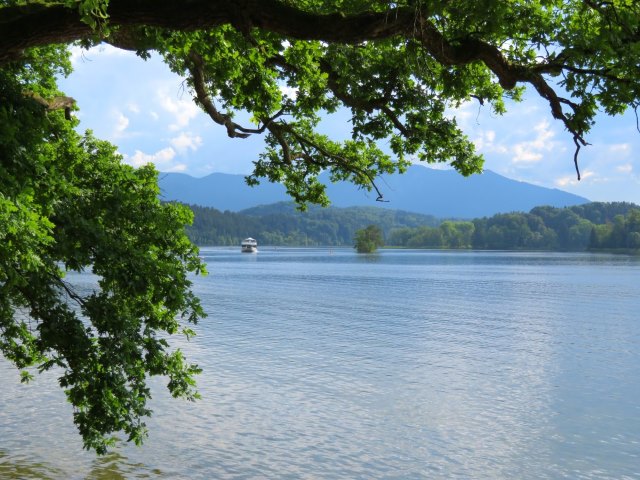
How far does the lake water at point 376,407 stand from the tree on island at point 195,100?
4179mm

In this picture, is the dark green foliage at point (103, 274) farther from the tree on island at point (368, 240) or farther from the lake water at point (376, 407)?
the tree on island at point (368, 240)

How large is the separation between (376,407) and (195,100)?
11352mm

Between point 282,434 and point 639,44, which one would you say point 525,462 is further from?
point 639,44

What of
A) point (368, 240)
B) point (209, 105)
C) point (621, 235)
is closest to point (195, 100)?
point (209, 105)

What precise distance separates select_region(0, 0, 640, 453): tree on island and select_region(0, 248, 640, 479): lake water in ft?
13.7

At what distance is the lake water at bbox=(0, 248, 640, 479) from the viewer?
15250 mm

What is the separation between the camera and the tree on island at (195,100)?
6445 millimetres

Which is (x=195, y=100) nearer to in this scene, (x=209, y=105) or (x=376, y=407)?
(x=209, y=105)

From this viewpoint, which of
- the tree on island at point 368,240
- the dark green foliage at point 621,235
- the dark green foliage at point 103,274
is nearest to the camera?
the dark green foliage at point 103,274

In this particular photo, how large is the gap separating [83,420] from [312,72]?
20.6ft

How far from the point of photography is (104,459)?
14812 millimetres

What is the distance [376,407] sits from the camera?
811 inches

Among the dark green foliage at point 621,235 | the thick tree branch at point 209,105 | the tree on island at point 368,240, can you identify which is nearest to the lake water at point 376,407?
the thick tree branch at point 209,105

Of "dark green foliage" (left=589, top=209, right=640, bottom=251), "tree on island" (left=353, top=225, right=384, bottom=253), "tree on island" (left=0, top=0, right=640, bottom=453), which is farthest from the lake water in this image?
"dark green foliage" (left=589, top=209, right=640, bottom=251)
